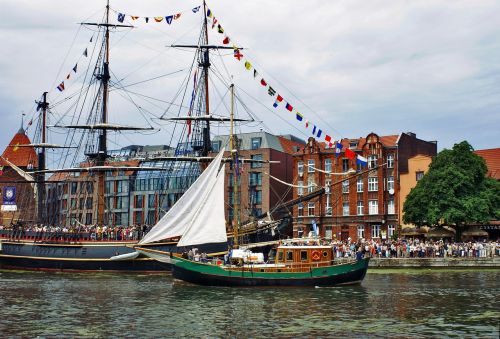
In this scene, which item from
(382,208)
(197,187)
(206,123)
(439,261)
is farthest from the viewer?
(382,208)

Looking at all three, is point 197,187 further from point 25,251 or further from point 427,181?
point 427,181

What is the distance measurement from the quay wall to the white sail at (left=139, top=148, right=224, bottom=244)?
2632 centimetres

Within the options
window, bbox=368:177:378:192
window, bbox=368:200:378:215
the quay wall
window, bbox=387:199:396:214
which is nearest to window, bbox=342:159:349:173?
window, bbox=368:177:378:192

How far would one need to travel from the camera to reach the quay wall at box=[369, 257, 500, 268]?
66.9 metres

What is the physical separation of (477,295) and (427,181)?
38.6 meters

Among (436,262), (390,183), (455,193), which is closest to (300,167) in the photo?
(390,183)

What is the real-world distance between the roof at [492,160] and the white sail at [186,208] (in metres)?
48.1

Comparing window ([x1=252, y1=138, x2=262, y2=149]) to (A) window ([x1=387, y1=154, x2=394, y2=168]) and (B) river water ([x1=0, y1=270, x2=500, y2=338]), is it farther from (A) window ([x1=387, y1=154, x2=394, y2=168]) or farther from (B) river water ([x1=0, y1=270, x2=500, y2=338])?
(B) river water ([x1=0, y1=270, x2=500, y2=338])

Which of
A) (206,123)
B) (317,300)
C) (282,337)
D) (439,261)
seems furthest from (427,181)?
(282,337)

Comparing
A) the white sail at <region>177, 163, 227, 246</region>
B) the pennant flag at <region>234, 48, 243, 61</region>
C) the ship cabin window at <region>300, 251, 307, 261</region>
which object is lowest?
the ship cabin window at <region>300, 251, 307, 261</region>

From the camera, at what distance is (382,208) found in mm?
92500

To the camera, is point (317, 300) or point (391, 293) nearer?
point (317, 300)

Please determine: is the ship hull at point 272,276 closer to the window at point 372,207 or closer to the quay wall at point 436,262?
the quay wall at point 436,262

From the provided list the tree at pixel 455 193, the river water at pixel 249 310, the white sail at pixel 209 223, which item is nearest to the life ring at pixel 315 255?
the river water at pixel 249 310
